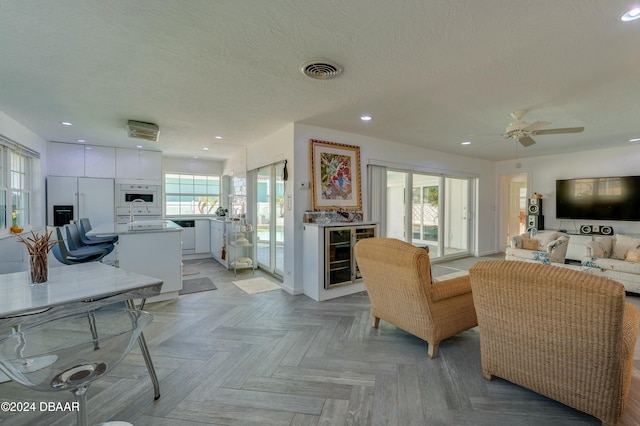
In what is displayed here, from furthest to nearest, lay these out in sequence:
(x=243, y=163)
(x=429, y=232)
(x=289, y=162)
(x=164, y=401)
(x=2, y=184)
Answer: (x=429, y=232) < (x=243, y=163) < (x=289, y=162) < (x=2, y=184) < (x=164, y=401)

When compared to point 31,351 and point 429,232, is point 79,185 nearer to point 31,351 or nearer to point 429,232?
point 31,351

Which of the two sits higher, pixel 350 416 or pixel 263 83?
pixel 263 83

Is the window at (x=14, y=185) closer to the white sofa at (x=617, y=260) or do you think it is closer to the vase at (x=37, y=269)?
the vase at (x=37, y=269)

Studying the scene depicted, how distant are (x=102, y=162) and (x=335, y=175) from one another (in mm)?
4696

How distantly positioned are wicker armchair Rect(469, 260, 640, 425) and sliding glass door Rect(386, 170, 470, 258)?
334 centimetres

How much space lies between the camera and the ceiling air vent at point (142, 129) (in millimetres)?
3912

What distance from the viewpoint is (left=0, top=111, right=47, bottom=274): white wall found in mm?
3420

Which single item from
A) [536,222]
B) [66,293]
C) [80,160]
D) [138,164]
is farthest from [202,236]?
[536,222]

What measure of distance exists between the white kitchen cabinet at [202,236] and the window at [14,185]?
9.36 feet

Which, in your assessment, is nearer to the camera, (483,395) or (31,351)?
(31,351)

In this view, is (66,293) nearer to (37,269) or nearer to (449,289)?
(37,269)

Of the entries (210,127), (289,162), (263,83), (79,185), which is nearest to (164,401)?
(263,83)

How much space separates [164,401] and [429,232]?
19.0 ft

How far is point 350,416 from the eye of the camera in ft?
5.83
